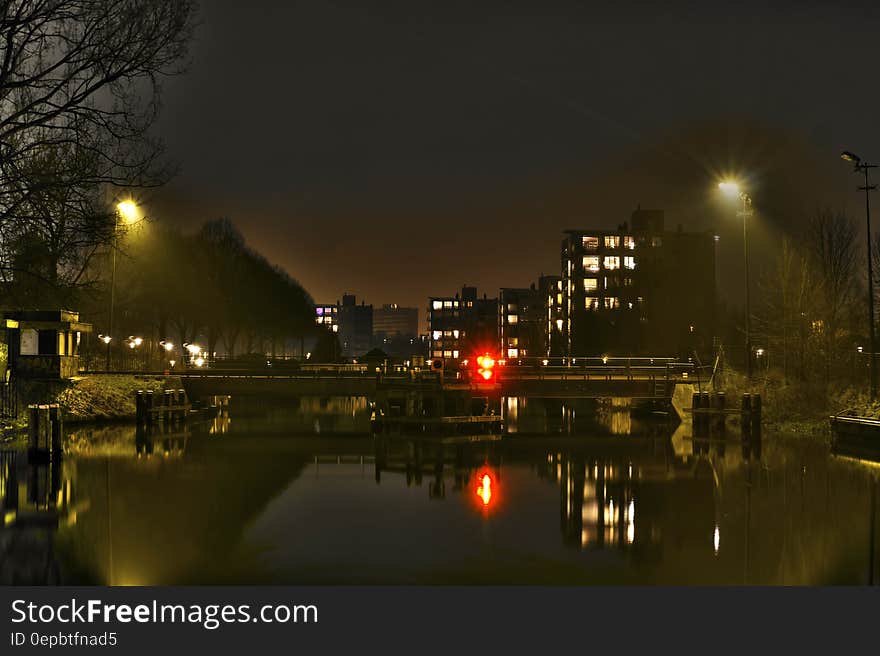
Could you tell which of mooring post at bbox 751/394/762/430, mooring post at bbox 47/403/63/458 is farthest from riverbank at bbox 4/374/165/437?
mooring post at bbox 751/394/762/430

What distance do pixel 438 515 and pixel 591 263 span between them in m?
122

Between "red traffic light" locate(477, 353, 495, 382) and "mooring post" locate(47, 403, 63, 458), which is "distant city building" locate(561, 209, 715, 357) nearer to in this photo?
"red traffic light" locate(477, 353, 495, 382)

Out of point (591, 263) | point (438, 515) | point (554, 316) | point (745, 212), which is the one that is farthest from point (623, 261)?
point (438, 515)

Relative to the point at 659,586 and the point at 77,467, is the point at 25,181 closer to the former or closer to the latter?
the point at 77,467

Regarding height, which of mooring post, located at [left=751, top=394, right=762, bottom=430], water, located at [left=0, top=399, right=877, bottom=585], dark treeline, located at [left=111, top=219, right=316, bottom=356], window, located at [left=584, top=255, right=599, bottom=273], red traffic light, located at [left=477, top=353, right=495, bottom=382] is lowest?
water, located at [left=0, top=399, right=877, bottom=585]

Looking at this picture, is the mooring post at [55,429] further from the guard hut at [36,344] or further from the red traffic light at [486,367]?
the red traffic light at [486,367]

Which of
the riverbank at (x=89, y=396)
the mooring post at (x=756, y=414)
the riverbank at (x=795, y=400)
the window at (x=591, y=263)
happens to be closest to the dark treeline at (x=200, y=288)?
the riverbank at (x=89, y=396)

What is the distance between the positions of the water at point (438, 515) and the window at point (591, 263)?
10420cm

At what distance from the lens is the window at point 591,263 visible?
138m

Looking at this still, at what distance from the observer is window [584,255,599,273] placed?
138 metres

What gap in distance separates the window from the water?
342ft

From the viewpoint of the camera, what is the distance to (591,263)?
138500mm

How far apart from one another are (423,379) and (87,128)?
68.8ft

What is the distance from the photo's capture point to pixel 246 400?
81062mm
